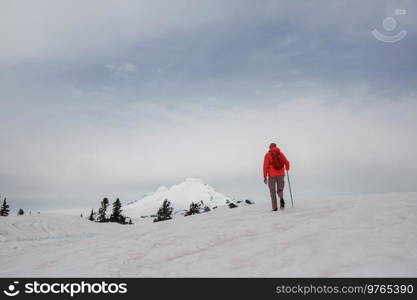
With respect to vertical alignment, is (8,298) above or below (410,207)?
below

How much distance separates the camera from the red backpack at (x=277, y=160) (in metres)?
12.1

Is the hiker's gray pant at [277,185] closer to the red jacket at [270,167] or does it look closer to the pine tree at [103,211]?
the red jacket at [270,167]

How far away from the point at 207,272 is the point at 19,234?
2010cm

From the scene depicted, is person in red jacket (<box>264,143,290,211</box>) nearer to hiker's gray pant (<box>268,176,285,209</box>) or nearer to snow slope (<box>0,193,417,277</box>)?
hiker's gray pant (<box>268,176,285,209</box>)

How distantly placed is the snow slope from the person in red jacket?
2.67 ft

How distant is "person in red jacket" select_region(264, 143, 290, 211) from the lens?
39.8 ft

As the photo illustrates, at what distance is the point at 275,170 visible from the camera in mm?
12148

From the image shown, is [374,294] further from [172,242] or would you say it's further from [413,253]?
[172,242]

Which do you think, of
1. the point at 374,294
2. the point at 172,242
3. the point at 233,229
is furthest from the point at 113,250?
the point at 374,294

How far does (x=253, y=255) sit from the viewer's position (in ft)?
23.0

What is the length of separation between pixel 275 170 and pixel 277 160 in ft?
1.28
